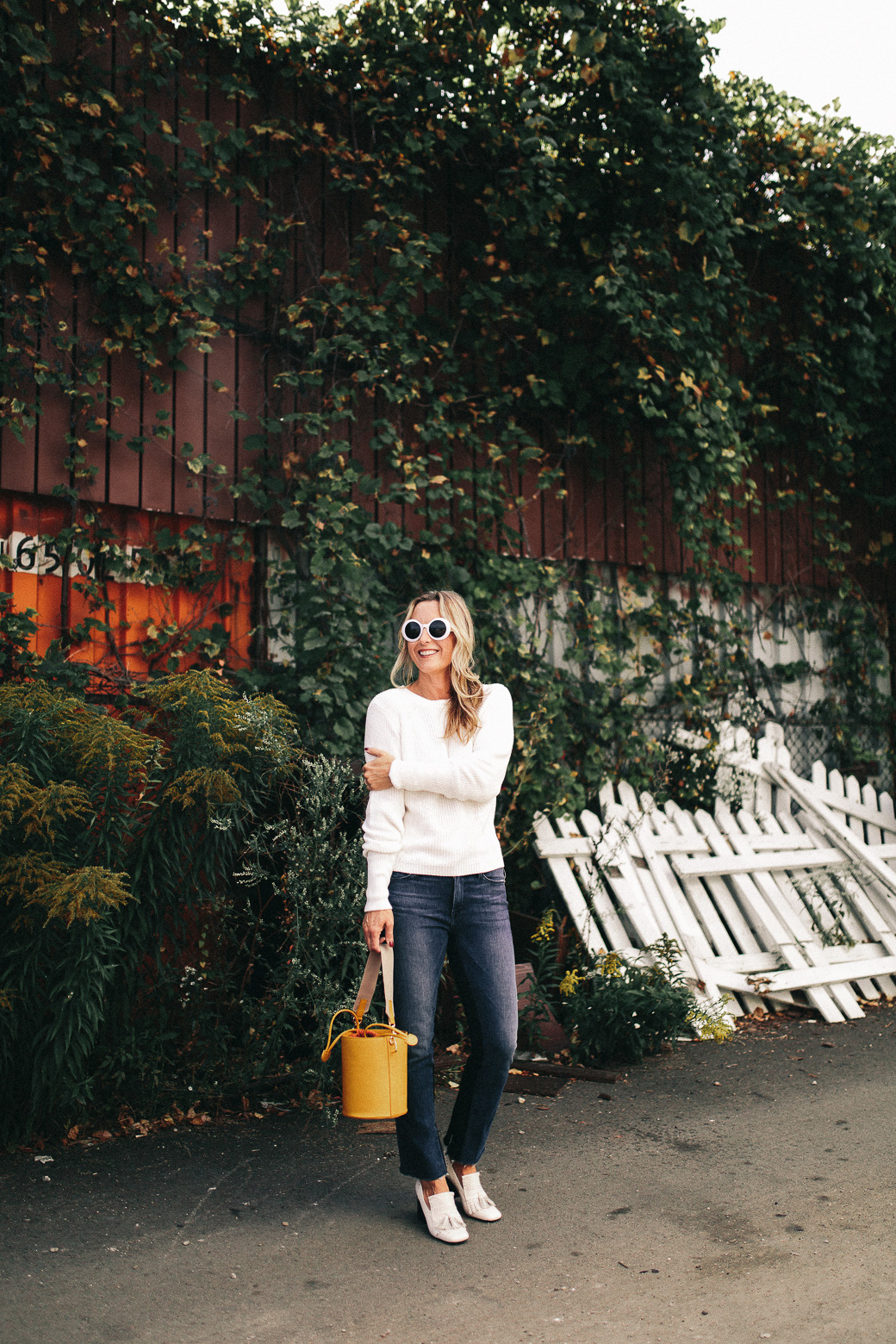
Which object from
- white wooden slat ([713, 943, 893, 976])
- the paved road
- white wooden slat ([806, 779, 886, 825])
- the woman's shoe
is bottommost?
the paved road

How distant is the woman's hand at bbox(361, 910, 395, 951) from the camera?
3301 millimetres

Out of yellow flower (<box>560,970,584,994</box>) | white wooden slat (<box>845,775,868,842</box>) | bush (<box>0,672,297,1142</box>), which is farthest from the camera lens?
white wooden slat (<box>845,775,868,842</box>)

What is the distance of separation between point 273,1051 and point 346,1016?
13.8 inches

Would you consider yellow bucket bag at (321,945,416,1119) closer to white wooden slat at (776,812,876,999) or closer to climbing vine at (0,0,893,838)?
climbing vine at (0,0,893,838)

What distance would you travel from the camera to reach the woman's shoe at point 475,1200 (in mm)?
3429

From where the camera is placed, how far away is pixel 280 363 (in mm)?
5891

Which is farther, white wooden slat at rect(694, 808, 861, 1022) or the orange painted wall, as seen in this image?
white wooden slat at rect(694, 808, 861, 1022)

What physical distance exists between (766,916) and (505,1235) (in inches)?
134

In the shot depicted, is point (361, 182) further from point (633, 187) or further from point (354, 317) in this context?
point (633, 187)

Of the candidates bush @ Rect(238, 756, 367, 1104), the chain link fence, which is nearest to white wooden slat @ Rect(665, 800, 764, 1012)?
the chain link fence

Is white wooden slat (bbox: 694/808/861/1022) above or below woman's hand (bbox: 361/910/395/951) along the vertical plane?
below

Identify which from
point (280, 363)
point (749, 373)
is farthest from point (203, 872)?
point (749, 373)

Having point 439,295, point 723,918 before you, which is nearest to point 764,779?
point 723,918

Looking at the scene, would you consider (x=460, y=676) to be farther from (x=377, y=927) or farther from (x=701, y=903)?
(x=701, y=903)
